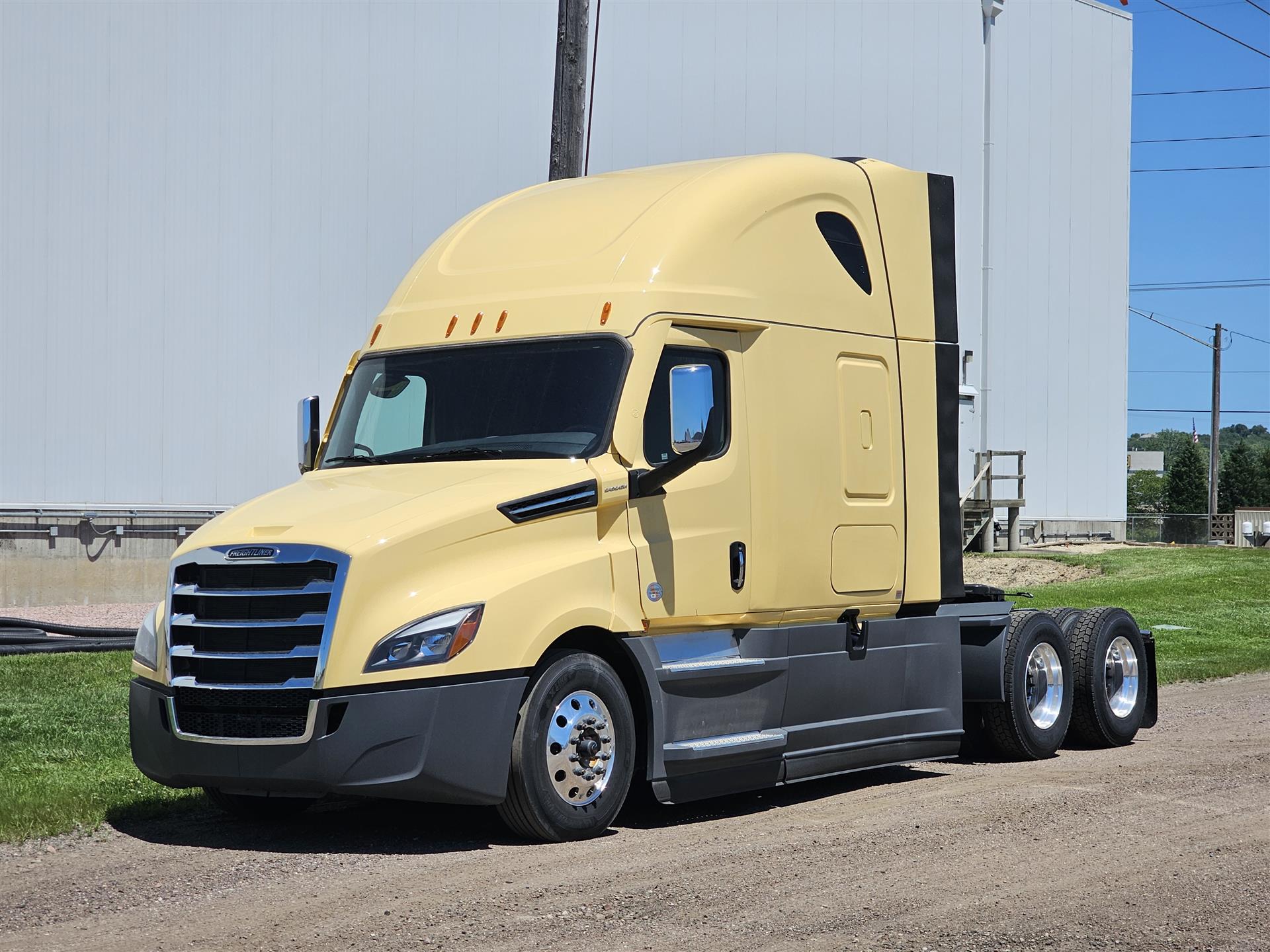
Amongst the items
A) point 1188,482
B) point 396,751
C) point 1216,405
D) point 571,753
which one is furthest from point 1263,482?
point 396,751

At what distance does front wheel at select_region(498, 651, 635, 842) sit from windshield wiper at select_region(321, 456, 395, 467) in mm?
1694

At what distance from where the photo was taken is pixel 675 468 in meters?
8.30

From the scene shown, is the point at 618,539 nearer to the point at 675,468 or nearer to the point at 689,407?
the point at 675,468

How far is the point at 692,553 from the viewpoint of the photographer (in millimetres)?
8562

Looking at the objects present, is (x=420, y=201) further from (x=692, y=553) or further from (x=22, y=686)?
(x=692, y=553)

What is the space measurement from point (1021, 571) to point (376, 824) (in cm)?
2510

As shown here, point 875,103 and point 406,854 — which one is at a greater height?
point 875,103

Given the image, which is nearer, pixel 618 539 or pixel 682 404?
pixel 618 539

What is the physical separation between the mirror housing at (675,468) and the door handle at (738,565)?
58 centimetres

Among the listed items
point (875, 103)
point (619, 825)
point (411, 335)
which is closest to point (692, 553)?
point (619, 825)

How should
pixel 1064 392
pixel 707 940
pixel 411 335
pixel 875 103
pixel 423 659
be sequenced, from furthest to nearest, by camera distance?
pixel 1064 392
pixel 875 103
pixel 411 335
pixel 423 659
pixel 707 940

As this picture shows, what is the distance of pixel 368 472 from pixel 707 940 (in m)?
3.71

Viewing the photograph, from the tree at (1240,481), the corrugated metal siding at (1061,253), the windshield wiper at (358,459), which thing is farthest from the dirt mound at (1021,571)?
the tree at (1240,481)

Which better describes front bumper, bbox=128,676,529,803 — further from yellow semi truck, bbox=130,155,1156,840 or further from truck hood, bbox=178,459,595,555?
truck hood, bbox=178,459,595,555
